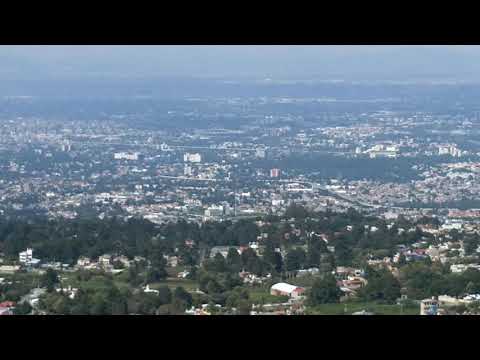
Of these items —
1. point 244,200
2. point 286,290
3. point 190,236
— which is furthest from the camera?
point 244,200

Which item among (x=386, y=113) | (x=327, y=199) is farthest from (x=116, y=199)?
(x=386, y=113)

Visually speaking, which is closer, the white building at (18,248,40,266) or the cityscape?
the cityscape

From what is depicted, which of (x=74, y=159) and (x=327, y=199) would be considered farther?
(x=74, y=159)

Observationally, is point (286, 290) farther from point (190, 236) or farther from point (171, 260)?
point (190, 236)

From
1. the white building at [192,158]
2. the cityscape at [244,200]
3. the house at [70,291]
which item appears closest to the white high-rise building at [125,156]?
the cityscape at [244,200]

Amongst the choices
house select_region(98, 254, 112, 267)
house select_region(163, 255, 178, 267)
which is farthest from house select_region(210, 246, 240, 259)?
house select_region(98, 254, 112, 267)

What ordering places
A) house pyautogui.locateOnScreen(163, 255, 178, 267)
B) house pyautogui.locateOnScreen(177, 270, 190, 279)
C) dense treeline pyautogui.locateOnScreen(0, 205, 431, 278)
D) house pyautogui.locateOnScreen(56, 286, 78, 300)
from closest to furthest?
house pyautogui.locateOnScreen(56, 286, 78, 300)
house pyautogui.locateOnScreen(177, 270, 190, 279)
house pyautogui.locateOnScreen(163, 255, 178, 267)
dense treeline pyautogui.locateOnScreen(0, 205, 431, 278)

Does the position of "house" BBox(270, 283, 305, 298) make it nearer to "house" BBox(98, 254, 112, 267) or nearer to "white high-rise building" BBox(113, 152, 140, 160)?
"house" BBox(98, 254, 112, 267)

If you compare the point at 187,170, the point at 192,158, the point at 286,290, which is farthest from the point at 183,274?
the point at 192,158
